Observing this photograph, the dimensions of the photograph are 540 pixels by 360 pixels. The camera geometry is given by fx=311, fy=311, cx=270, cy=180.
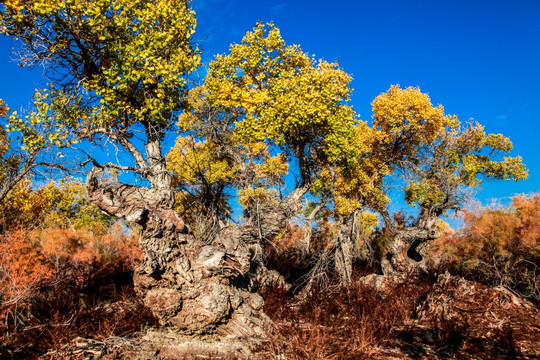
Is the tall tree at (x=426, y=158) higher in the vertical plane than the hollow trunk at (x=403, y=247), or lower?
higher

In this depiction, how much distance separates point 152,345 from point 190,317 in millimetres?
801

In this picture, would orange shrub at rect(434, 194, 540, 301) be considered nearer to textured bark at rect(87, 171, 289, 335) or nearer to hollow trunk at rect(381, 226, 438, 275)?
hollow trunk at rect(381, 226, 438, 275)

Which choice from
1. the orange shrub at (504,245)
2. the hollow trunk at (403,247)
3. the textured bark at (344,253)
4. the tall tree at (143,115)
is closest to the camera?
the tall tree at (143,115)

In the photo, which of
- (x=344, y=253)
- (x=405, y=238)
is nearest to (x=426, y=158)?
(x=405, y=238)

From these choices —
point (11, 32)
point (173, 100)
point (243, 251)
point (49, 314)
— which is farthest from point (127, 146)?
point (49, 314)

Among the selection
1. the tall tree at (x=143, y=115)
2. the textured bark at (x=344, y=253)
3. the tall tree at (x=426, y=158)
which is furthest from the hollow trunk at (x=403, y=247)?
the tall tree at (x=143, y=115)

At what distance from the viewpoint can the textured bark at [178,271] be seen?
6.02m

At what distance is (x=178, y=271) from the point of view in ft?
20.5

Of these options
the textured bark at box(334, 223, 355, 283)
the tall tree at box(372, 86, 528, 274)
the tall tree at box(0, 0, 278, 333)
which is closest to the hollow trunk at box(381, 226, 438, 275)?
the tall tree at box(372, 86, 528, 274)

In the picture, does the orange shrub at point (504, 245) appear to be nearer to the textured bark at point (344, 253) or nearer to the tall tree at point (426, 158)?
the tall tree at point (426, 158)

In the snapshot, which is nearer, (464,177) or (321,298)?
(321,298)

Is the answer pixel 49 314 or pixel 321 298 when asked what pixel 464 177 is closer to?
pixel 321 298

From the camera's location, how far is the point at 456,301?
7152 mm

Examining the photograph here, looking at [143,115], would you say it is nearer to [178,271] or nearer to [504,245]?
[178,271]
